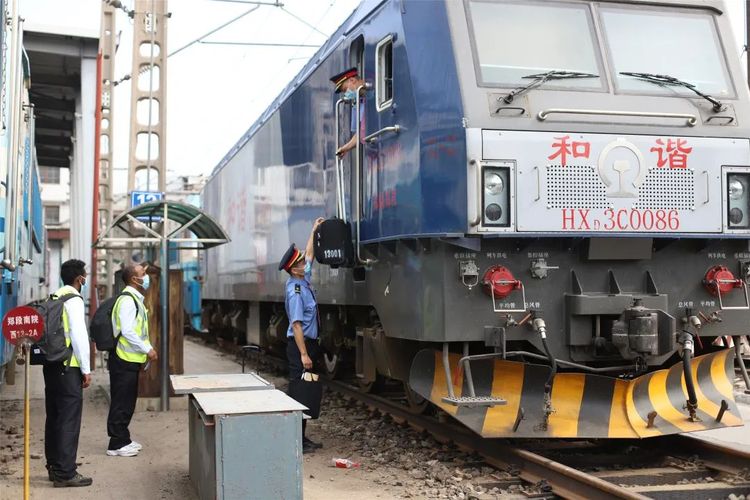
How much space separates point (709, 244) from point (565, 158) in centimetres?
144

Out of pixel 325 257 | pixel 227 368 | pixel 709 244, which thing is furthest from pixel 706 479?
pixel 227 368

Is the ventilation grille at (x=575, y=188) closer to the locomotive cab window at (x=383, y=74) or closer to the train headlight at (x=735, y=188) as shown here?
the train headlight at (x=735, y=188)

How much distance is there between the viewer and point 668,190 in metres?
6.54

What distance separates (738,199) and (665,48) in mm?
1331

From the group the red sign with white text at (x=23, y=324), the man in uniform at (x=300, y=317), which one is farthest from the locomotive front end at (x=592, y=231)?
the red sign with white text at (x=23, y=324)

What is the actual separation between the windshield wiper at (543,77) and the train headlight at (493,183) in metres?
0.57

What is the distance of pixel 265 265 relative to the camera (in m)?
12.1

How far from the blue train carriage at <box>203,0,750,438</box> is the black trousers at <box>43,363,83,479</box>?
7.99 ft

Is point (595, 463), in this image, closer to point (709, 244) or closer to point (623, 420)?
point (623, 420)

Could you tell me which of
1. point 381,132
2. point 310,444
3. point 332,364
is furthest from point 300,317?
point 332,364

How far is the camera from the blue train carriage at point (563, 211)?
20.7 ft

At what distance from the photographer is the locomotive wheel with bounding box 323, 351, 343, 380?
11008mm

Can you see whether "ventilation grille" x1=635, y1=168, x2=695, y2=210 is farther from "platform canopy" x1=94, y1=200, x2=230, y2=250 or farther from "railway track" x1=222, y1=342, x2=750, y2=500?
"platform canopy" x1=94, y1=200, x2=230, y2=250

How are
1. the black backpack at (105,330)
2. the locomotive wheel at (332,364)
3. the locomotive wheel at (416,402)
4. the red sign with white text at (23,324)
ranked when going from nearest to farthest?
the red sign with white text at (23,324), the black backpack at (105,330), the locomotive wheel at (416,402), the locomotive wheel at (332,364)
